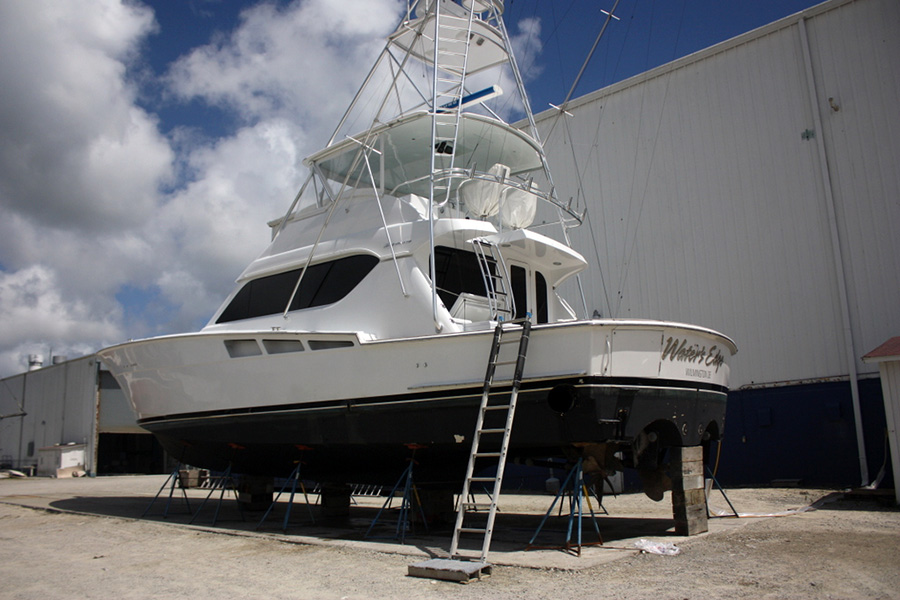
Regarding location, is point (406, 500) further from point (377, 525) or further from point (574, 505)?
point (574, 505)

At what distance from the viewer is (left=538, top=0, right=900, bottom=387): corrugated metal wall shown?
1196cm

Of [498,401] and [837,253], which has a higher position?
[837,253]

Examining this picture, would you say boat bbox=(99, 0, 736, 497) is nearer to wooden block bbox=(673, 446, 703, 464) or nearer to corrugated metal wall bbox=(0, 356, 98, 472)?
wooden block bbox=(673, 446, 703, 464)

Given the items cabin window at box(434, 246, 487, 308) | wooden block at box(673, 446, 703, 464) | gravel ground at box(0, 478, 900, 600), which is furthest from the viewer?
cabin window at box(434, 246, 487, 308)

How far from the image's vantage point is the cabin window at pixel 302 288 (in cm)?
816

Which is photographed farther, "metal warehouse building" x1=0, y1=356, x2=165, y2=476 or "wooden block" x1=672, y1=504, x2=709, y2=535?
"metal warehouse building" x1=0, y1=356, x2=165, y2=476

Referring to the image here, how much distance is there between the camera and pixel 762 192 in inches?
516

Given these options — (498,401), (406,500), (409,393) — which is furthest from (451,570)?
(406,500)

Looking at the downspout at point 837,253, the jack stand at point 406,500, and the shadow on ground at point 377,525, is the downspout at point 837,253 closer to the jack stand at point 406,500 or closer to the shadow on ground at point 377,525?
the shadow on ground at point 377,525

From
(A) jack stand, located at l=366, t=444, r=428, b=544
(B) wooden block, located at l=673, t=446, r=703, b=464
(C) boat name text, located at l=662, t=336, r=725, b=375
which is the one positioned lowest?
(A) jack stand, located at l=366, t=444, r=428, b=544

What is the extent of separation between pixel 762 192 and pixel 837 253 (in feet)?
6.07

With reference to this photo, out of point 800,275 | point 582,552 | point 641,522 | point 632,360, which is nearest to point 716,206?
point 800,275

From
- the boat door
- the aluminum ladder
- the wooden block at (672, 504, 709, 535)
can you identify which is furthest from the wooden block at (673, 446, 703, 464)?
the boat door

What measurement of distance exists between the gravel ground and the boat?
109cm
